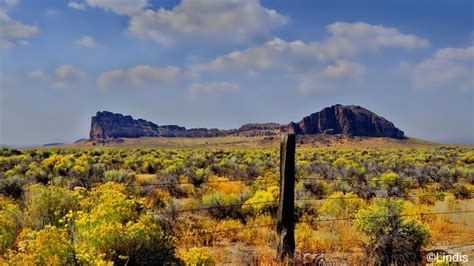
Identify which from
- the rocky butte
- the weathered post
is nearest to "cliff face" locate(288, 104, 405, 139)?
the rocky butte

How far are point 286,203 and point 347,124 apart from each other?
15479cm

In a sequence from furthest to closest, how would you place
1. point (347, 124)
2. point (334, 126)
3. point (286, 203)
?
point (334, 126) → point (347, 124) → point (286, 203)

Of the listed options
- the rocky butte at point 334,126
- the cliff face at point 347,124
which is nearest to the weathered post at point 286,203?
the rocky butte at point 334,126

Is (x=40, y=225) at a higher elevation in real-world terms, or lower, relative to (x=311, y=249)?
higher

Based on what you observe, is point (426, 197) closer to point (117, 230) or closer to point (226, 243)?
point (226, 243)

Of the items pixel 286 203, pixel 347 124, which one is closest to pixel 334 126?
pixel 347 124

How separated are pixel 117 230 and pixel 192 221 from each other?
6244 millimetres

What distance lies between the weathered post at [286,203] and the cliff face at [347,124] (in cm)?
14747

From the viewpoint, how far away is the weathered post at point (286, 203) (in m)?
7.79

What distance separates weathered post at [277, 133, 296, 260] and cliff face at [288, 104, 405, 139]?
14747 centimetres

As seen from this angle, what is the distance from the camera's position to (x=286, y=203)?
25.8 feet

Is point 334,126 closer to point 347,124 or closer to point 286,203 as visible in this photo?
point 347,124

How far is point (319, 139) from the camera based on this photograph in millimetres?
139000

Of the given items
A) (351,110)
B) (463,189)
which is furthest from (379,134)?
(463,189)
